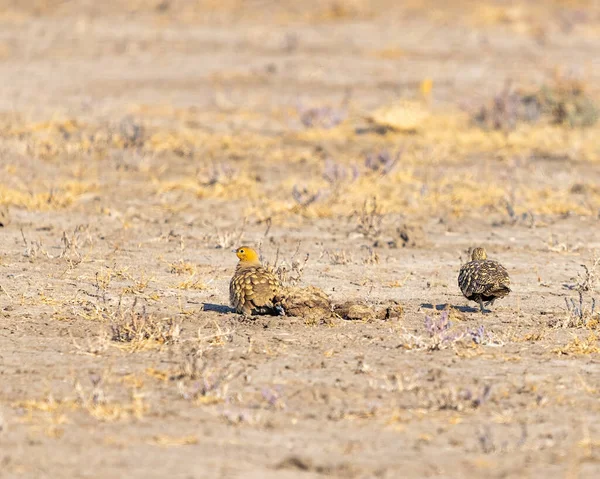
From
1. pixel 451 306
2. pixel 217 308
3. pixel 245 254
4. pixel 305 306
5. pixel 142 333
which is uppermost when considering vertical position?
pixel 245 254

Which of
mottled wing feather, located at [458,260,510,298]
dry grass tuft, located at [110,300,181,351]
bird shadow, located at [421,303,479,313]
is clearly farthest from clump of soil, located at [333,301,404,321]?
dry grass tuft, located at [110,300,181,351]

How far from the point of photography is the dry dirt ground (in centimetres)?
568

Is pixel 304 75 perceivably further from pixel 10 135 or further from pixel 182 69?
pixel 10 135

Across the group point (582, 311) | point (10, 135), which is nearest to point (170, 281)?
point (582, 311)

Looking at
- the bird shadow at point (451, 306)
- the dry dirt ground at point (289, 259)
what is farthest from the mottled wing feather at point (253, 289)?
the bird shadow at point (451, 306)

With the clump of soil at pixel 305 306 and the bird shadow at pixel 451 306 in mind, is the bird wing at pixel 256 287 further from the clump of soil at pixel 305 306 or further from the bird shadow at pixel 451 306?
the bird shadow at pixel 451 306

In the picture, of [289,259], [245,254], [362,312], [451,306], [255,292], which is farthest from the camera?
[289,259]

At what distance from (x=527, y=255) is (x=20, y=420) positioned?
618cm

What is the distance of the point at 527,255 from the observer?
10781 millimetres

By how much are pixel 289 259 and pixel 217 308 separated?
2018mm

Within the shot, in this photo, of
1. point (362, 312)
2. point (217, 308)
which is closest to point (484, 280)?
point (362, 312)

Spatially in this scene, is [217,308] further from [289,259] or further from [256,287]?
[289,259]

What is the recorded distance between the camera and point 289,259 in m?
10.4

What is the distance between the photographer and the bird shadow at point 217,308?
8305 millimetres
